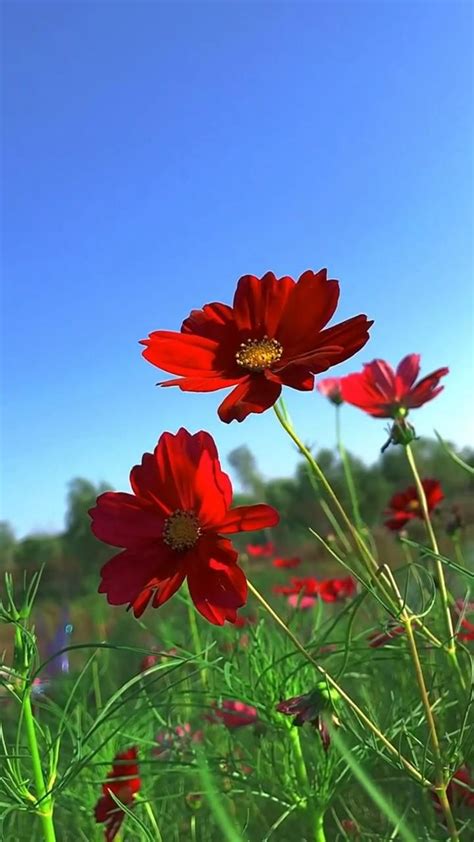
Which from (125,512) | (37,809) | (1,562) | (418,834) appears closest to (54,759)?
(37,809)

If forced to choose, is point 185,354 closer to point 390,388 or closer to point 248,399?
point 248,399

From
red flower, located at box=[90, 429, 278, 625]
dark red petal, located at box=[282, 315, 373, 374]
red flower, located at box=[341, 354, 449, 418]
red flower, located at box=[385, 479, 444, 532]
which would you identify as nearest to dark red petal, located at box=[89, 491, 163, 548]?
red flower, located at box=[90, 429, 278, 625]

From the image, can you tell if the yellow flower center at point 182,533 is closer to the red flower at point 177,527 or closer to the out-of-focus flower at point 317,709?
the red flower at point 177,527

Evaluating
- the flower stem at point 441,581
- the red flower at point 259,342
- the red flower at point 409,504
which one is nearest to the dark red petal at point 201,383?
the red flower at point 259,342

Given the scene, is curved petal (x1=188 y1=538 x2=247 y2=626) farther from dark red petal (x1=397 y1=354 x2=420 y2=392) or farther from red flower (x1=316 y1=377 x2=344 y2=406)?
red flower (x1=316 y1=377 x2=344 y2=406)

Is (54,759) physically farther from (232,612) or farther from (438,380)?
(438,380)
